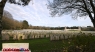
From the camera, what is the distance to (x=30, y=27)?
166 ft

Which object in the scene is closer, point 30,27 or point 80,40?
point 80,40

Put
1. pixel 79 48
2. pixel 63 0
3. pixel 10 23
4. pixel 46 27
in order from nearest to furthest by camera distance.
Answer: pixel 79 48 → pixel 63 0 → pixel 10 23 → pixel 46 27

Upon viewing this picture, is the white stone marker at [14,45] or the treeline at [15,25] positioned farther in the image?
the treeline at [15,25]

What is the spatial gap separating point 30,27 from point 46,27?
457 cm

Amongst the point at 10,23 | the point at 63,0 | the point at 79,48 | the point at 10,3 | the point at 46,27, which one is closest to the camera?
the point at 79,48

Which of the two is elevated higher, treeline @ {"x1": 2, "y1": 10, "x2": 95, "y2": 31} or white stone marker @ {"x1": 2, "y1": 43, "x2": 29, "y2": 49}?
white stone marker @ {"x1": 2, "y1": 43, "x2": 29, "y2": 49}

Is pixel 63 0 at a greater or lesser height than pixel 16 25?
greater

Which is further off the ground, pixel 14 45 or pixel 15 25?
pixel 14 45

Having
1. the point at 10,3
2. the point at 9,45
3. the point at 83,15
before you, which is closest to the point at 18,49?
the point at 9,45

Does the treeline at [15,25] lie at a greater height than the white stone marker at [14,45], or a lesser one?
lesser

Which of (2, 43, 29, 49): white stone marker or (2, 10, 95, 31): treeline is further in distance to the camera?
(2, 10, 95, 31): treeline

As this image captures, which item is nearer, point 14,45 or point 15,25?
point 14,45

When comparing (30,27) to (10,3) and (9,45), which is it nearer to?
(10,3)

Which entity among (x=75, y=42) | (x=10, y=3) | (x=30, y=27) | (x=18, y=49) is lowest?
(x=30, y=27)
